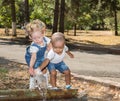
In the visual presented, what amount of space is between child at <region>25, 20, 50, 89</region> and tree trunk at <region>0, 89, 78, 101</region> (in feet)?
0.96

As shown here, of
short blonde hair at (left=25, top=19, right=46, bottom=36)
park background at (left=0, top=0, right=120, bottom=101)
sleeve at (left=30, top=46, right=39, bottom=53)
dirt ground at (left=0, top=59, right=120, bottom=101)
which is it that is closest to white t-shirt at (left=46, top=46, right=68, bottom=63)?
sleeve at (left=30, top=46, right=39, bottom=53)

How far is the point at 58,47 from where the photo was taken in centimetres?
648

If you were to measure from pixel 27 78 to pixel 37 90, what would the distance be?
3.84 metres

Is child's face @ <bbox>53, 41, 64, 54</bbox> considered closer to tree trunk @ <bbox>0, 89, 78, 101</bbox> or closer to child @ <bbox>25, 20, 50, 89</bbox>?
child @ <bbox>25, 20, 50, 89</bbox>

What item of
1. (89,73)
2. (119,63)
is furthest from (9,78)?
(119,63)

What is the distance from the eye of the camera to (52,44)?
648cm

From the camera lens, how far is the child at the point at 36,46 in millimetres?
6293

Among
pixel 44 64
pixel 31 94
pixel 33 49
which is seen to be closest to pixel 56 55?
pixel 44 64

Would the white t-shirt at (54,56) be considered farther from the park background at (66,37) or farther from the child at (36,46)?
the park background at (66,37)

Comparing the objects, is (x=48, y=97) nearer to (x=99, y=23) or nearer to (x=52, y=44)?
(x=52, y=44)

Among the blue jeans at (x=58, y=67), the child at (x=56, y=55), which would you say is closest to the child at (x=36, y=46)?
the child at (x=56, y=55)

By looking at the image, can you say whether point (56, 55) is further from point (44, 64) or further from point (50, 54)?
point (44, 64)

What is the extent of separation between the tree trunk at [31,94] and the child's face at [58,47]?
2.04 ft

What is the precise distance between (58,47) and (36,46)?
35cm
